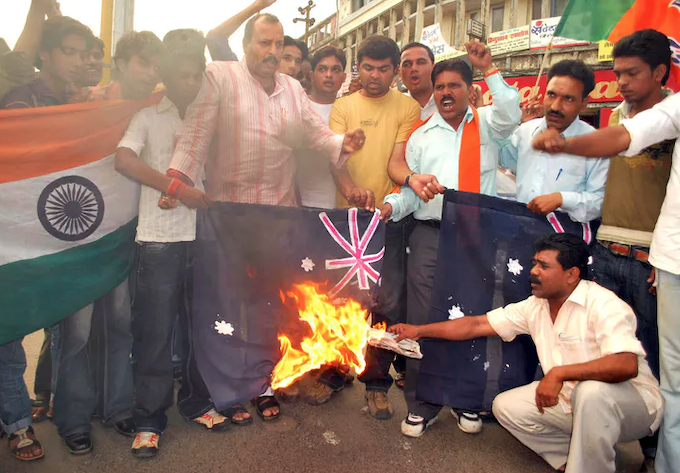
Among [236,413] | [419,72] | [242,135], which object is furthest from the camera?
[419,72]

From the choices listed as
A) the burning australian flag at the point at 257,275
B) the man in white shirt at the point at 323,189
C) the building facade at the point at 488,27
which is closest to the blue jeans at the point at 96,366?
the burning australian flag at the point at 257,275

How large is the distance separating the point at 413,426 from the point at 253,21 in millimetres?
3022

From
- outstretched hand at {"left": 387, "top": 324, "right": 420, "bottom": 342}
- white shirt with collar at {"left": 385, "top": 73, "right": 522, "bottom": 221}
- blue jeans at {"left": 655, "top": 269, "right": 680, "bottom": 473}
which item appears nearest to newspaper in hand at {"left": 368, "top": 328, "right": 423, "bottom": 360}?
outstretched hand at {"left": 387, "top": 324, "right": 420, "bottom": 342}

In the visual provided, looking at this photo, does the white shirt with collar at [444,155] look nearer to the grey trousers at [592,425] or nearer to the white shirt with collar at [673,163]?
the white shirt with collar at [673,163]

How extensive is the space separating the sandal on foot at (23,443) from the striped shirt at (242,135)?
6.07 feet

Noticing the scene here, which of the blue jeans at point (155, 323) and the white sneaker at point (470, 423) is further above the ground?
the blue jeans at point (155, 323)

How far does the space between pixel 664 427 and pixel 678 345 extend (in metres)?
0.49

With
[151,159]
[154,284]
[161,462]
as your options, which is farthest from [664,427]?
[151,159]

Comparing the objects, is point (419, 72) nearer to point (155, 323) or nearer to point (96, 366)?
point (155, 323)

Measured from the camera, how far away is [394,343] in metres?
3.43

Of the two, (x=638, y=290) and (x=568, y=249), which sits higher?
(x=568, y=249)

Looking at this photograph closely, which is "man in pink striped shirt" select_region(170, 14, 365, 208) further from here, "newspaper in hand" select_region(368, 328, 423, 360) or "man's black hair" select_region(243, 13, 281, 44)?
"newspaper in hand" select_region(368, 328, 423, 360)

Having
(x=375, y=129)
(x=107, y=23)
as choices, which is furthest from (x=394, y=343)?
(x=107, y=23)

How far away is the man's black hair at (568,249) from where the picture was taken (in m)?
2.97
